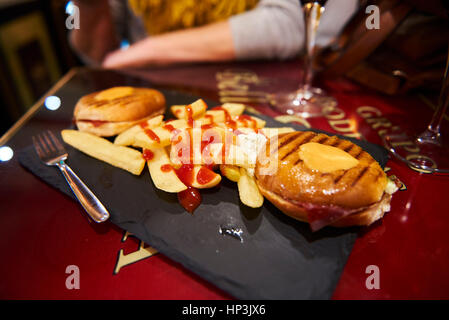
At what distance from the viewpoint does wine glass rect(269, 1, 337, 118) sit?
223 centimetres

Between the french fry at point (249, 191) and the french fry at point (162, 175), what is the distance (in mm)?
284

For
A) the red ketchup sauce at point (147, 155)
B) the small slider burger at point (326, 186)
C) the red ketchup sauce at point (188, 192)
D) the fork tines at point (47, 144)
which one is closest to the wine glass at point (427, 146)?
the small slider burger at point (326, 186)

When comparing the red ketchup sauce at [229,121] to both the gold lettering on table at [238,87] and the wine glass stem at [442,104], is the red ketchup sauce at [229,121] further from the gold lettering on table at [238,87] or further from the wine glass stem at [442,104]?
the wine glass stem at [442,104]

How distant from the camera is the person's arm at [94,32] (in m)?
3.90

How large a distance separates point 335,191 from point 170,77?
7.29 ft

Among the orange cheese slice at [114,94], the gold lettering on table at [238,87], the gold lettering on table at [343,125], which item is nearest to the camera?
the orange cheese slice at [114,94]

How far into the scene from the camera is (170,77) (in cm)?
291

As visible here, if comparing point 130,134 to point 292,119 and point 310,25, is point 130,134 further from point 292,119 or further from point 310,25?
point 310,25

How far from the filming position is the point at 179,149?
4.88 feet

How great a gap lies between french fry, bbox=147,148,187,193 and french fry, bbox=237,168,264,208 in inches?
11.2

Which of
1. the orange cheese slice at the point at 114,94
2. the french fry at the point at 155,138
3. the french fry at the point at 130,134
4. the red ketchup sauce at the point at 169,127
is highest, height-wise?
the orange cheese slice at the point at 114,94

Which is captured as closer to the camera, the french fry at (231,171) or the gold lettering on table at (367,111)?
the french fry at (231,171)
